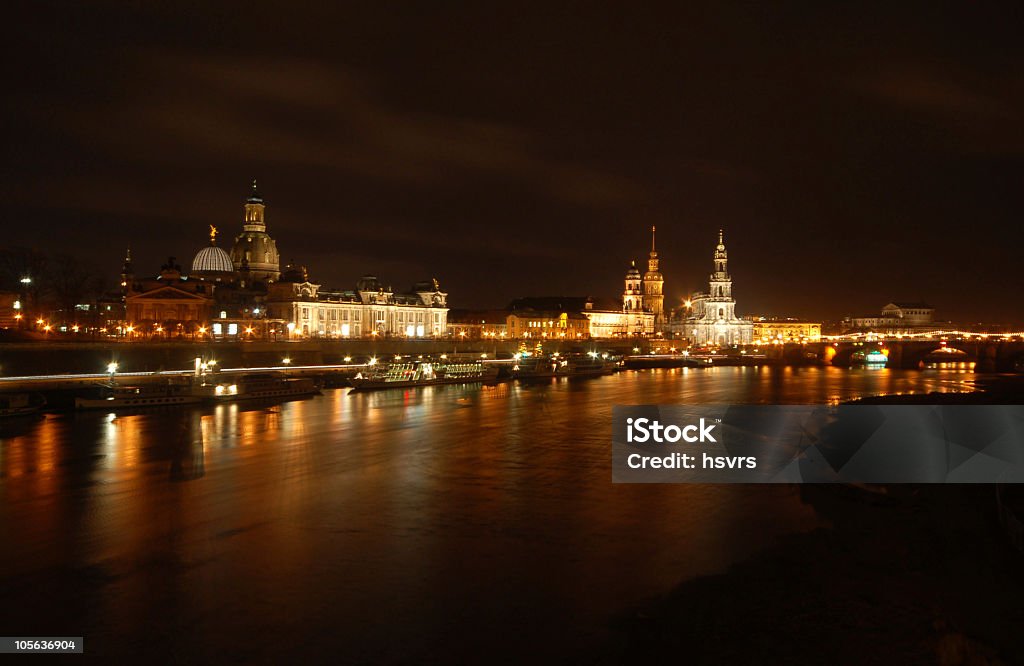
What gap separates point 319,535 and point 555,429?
2164 centimetres

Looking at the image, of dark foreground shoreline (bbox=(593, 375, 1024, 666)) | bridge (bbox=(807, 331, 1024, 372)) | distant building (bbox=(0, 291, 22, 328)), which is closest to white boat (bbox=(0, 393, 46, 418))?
distant building (bbox=(0, 291, 22, 328))

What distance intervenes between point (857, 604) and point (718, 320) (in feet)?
545

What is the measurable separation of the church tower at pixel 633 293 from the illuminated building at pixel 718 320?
43.1 feet

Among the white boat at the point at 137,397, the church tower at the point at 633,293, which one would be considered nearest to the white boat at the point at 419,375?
the white boat at the point at 137,397

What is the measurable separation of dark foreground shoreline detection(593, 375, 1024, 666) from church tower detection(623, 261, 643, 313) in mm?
158538

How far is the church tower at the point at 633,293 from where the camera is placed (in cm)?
17638

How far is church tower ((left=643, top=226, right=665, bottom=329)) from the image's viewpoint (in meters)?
186

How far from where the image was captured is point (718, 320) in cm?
17438

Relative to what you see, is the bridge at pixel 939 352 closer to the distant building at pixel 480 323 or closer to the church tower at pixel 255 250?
the distant building at pixel 480 323

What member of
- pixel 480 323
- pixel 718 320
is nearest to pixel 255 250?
pixel 480 323

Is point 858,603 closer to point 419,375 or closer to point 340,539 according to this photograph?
point 340,539

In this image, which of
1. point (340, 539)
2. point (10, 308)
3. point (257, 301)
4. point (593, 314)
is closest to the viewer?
point (340, 539)

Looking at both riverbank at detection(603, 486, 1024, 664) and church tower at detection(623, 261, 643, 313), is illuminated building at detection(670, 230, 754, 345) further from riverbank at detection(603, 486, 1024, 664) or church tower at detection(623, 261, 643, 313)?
riverbank at detection(603, 486, 1024, 664)

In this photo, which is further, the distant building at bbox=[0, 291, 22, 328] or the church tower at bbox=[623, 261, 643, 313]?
the church tower at bbox=[623, 261, 643, 313]
